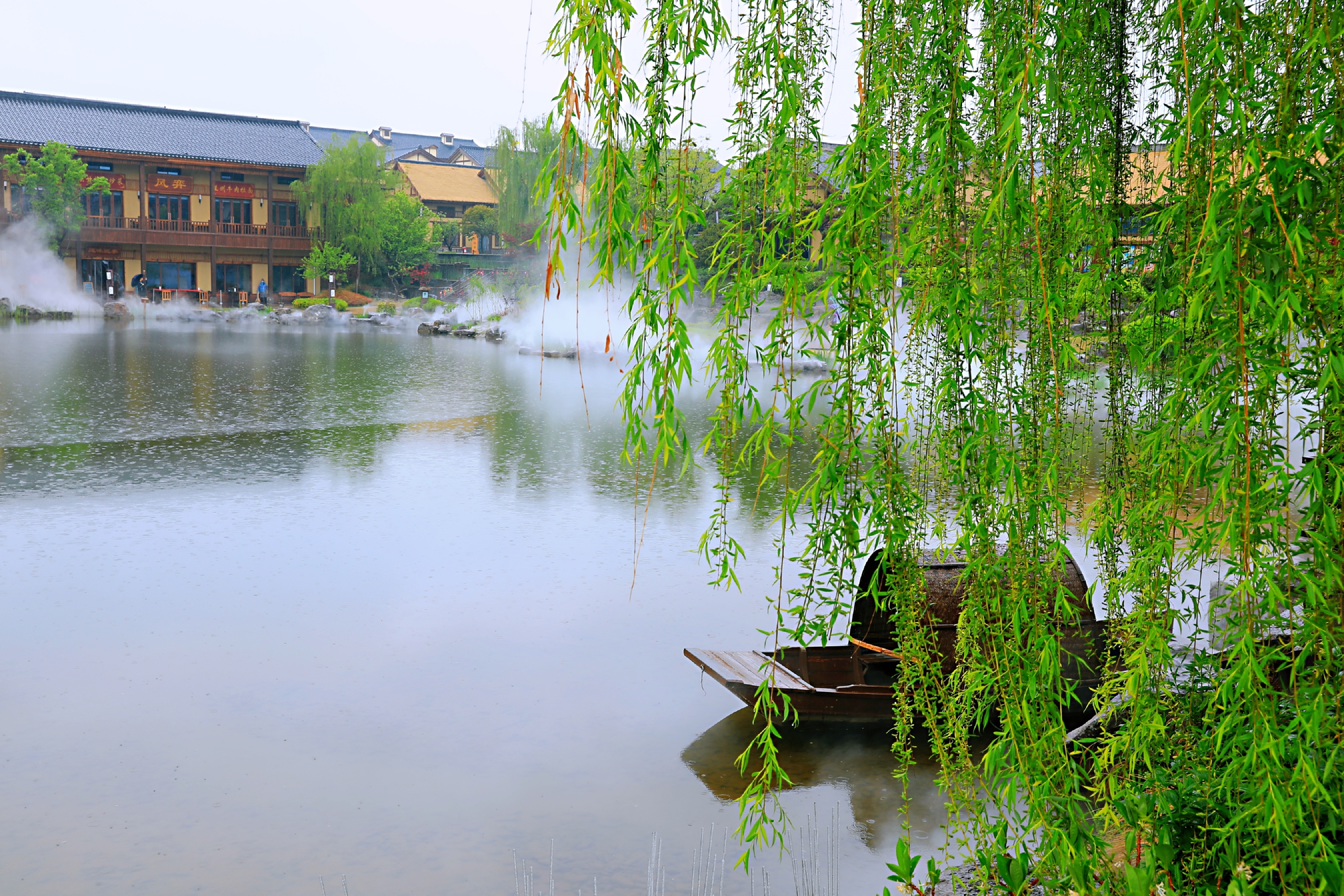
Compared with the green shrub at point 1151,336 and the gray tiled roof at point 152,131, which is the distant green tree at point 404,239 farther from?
the green shrub at point 1151,336

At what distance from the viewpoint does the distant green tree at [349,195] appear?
29266mm

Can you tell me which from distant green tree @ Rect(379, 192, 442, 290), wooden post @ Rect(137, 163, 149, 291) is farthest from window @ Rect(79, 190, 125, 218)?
distant green tree @ Rect(379, 192, 442, 290)

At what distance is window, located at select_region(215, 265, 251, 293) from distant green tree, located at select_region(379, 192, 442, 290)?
3.88m

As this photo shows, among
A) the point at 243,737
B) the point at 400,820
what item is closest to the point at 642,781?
the point at 400,820

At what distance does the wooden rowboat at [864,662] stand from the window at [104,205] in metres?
28.9

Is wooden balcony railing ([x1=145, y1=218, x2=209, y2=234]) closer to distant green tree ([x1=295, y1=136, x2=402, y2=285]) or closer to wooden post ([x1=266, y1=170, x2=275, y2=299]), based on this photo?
wooden post ([x1=266, y1=170, x2=275, y2=299])

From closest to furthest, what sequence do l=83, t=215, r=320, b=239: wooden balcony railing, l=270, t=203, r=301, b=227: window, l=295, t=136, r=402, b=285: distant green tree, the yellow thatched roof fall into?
l=83, t=215, r=320, b=239: wooden balcony railing → l=295, t=136, r=402, b=285: distant green tree → l=270, t=203, r=301, b=227: window → the yellow thatched roof

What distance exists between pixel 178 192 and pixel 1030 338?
31.0 meters

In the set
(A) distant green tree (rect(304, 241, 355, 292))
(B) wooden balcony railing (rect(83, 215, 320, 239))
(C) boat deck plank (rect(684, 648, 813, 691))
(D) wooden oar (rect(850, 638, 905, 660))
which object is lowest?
(C) boat deck plank (rect(684, 648, 813, 691))

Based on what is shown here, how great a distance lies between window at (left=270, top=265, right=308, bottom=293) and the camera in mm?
30422

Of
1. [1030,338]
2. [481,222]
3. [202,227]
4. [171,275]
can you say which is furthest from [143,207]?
[1030,338]

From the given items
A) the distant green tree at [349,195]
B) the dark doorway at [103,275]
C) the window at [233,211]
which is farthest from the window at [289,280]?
the dark doorway at [103,275]

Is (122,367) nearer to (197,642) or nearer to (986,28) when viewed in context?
(197,642)

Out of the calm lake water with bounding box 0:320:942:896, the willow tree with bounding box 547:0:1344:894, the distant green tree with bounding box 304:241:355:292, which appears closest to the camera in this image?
the willow tree with bounding box 547:0:1344:894
